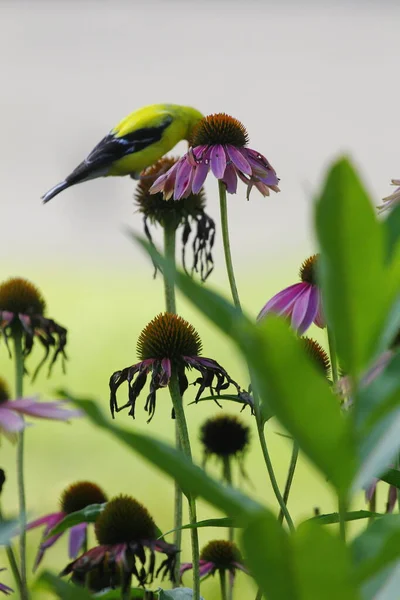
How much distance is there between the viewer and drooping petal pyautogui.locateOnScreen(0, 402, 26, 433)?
0.29m

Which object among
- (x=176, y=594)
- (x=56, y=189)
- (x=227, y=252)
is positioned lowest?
(x=176, y=594)

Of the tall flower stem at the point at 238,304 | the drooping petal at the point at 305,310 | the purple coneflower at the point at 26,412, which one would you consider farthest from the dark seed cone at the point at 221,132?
the purple coneflower at the point at 26,412

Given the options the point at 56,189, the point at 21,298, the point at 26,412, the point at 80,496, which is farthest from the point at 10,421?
the point at 56,189

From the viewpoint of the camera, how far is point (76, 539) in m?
0.88

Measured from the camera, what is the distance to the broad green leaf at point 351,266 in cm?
20

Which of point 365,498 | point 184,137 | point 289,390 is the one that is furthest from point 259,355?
point 184,137

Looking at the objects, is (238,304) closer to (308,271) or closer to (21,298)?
(308,271)

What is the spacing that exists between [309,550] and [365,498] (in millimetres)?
554

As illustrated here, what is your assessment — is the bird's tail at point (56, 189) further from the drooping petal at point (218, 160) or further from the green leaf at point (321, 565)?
the green leaf at point (321, 565)

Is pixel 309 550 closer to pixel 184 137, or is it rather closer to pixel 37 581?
pixel 37 581

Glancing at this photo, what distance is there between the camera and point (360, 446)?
0.22 meters

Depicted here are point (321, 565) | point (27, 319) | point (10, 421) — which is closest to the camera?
point (321, 565)

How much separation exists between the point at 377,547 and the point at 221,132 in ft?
2.15

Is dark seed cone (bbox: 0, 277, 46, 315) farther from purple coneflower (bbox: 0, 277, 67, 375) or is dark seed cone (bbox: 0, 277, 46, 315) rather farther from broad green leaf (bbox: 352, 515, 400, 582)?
broad green leaf (bbox: 352, 515, 400, 582)
